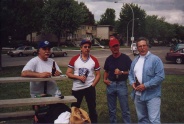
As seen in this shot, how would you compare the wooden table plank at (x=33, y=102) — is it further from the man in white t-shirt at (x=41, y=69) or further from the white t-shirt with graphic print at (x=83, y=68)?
the white t-shirt with graphic print at (x=83, y=68)

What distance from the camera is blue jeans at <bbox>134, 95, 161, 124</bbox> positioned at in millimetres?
4461

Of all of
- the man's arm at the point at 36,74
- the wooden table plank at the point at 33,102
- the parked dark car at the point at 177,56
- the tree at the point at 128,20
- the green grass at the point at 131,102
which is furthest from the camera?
the tree at the point at 128,20

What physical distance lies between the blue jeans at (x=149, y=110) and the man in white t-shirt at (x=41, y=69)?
5.32 feet

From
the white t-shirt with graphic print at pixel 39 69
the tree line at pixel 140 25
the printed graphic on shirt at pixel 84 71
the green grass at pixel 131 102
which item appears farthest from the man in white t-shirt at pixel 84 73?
the tree line at pixel 140 25

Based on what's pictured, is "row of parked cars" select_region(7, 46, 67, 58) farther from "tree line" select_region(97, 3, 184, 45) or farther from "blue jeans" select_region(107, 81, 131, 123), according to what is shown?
"blue jeans" select_region(107, 81, 131, 123)

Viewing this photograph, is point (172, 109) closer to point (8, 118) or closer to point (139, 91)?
point (139, 91)

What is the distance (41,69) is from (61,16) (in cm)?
4457

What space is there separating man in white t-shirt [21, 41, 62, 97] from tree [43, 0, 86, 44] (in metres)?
44.3

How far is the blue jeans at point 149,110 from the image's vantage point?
446cm

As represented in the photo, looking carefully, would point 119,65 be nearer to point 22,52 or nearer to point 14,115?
point 14,115

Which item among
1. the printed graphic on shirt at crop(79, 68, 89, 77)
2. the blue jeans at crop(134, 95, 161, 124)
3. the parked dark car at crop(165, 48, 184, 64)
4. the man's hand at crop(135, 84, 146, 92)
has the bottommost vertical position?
the parked dark car at crop(165, 48, 184, 64)

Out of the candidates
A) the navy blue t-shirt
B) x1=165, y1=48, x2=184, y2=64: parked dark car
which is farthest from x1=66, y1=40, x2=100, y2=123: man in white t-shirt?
x1=165, y1=48, x2=184, y2=64: parked dark car

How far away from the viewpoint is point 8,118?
5164 mm

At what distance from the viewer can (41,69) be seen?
15.7 feet
